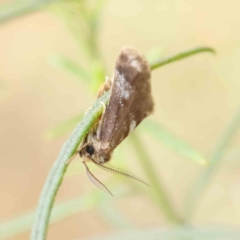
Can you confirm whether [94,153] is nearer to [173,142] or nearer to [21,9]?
[173,142]

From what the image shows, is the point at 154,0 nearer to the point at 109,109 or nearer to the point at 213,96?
the point at 213,96

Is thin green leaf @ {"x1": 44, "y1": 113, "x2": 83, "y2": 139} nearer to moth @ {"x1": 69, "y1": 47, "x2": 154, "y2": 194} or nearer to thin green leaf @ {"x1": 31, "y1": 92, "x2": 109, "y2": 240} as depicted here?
moth @ {"x1": 69, "y1": 47, "x2": 154, "y2": 194}

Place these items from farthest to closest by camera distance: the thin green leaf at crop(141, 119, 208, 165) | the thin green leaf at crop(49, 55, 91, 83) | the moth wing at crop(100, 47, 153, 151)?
the thin green leaf at crop(49, 55, 91, 83)
the thin green leaf at crop(141, 119, 208, 165)
the moth wing at crop(100, 47, 153, 151)

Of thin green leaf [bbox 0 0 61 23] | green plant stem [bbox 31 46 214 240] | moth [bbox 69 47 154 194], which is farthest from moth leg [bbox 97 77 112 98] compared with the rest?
thin green leaf [bbox 0 0 61 23]

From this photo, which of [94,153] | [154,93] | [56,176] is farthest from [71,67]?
[154,93]

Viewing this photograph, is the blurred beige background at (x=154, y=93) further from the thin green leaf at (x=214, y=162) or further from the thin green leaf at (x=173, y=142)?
the thin green leaf at (x=173, y=142)

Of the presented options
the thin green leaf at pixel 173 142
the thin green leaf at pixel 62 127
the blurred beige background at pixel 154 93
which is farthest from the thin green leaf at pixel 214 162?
the blurred beige background at pixel 154 93

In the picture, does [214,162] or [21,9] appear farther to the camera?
[214,162]
